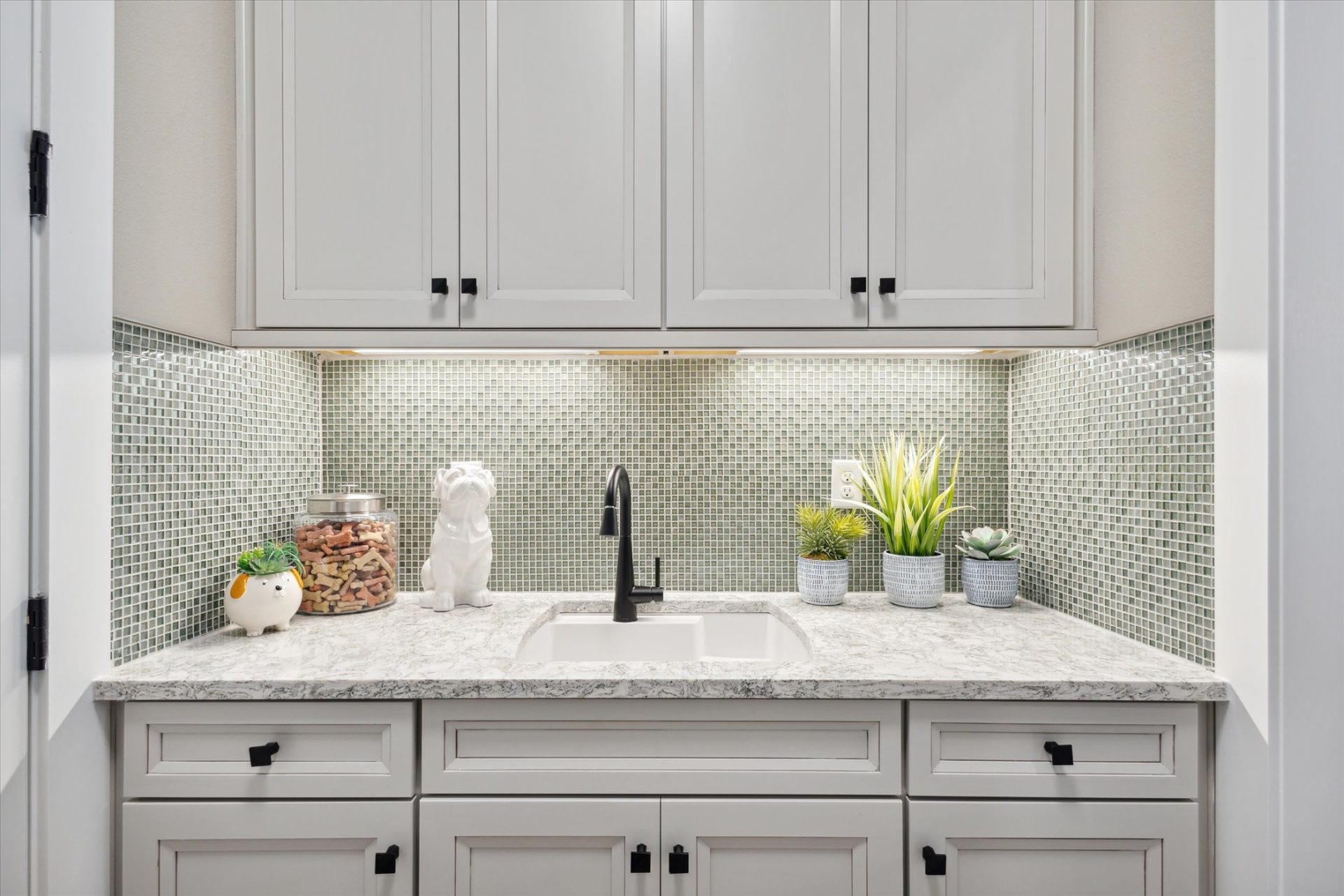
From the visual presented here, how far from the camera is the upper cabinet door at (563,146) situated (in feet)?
4.32

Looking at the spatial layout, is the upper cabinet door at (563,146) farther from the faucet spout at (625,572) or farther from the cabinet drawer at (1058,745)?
the cabinet drawer at (1058,745)

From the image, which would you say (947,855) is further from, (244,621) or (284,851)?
(244,621)

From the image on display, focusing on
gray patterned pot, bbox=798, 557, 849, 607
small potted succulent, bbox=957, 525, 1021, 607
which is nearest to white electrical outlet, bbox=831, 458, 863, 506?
gray patterned pot, bbox=798, 557, 849, 607

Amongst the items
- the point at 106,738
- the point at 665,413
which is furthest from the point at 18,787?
the point at 665,413

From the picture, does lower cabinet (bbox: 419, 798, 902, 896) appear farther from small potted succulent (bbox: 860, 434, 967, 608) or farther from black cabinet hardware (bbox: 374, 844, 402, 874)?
small potted succulent (bbox: 860, 434, 967, 608)

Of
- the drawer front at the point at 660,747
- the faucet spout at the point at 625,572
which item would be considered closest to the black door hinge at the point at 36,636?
the drawer front at the point at 660,747

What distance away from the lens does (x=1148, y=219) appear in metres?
1.23

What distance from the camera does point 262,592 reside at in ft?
4.17

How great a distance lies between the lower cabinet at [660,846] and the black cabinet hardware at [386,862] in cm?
4

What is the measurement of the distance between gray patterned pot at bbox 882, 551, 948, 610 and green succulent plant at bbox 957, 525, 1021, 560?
Answer: 84 mm

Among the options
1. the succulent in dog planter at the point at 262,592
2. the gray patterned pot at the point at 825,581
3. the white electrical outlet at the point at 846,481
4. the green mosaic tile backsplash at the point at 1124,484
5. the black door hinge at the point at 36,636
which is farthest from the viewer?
the white electrical outlet at the point at 846,481

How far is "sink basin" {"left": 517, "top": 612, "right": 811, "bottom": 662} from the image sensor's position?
1.53 meters

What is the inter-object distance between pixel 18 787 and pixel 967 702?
146 centimetres

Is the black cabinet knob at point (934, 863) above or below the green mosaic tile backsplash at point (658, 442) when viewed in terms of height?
below
